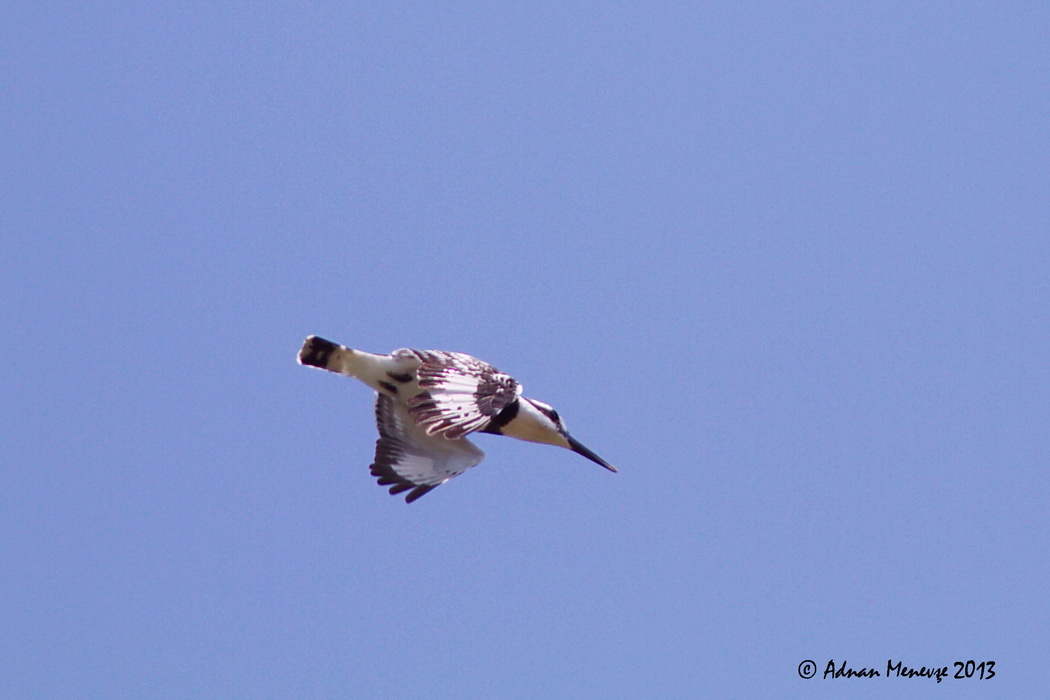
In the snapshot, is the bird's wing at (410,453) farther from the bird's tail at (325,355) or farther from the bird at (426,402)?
the bird's tail at (325,355)

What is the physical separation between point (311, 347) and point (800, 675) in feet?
16.3

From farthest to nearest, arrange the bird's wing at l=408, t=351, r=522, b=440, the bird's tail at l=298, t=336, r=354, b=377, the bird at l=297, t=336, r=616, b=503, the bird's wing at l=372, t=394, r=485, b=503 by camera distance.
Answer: the bird's wing at l=372, t=394, r=485, b=503 → the bird's tail at l=298, t=336, r=354, b=377 → the bird at l=297, t=336, r=616, b=503 → the bird's wing at l=408, t=351, r=522, b=440

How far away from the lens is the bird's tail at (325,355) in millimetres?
10188

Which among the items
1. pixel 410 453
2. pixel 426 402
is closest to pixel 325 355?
pixel 410 453

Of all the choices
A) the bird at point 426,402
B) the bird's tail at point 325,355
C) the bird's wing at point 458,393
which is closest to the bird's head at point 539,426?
the bird at point 426,402

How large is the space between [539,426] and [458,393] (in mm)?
1531

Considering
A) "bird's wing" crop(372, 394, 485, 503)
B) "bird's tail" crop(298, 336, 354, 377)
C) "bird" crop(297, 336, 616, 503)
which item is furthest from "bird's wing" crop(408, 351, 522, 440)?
"bird's wing" crop(372, 394, 485, 503)

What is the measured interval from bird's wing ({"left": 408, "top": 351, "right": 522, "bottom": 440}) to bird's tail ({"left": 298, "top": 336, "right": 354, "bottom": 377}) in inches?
25.0

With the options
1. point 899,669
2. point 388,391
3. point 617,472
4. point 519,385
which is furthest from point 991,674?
point 388,391

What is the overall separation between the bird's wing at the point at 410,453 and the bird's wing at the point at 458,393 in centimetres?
76

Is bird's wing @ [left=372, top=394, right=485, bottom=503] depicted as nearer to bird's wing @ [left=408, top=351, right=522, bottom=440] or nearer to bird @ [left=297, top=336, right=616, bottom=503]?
bird @ [left=297, top=336, right=616, bottom=503]

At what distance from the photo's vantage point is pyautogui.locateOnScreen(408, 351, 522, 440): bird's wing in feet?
28.9

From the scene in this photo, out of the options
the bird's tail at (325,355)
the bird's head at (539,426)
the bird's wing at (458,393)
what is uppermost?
the bird's head at (539,426)

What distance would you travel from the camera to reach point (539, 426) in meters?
10.6
